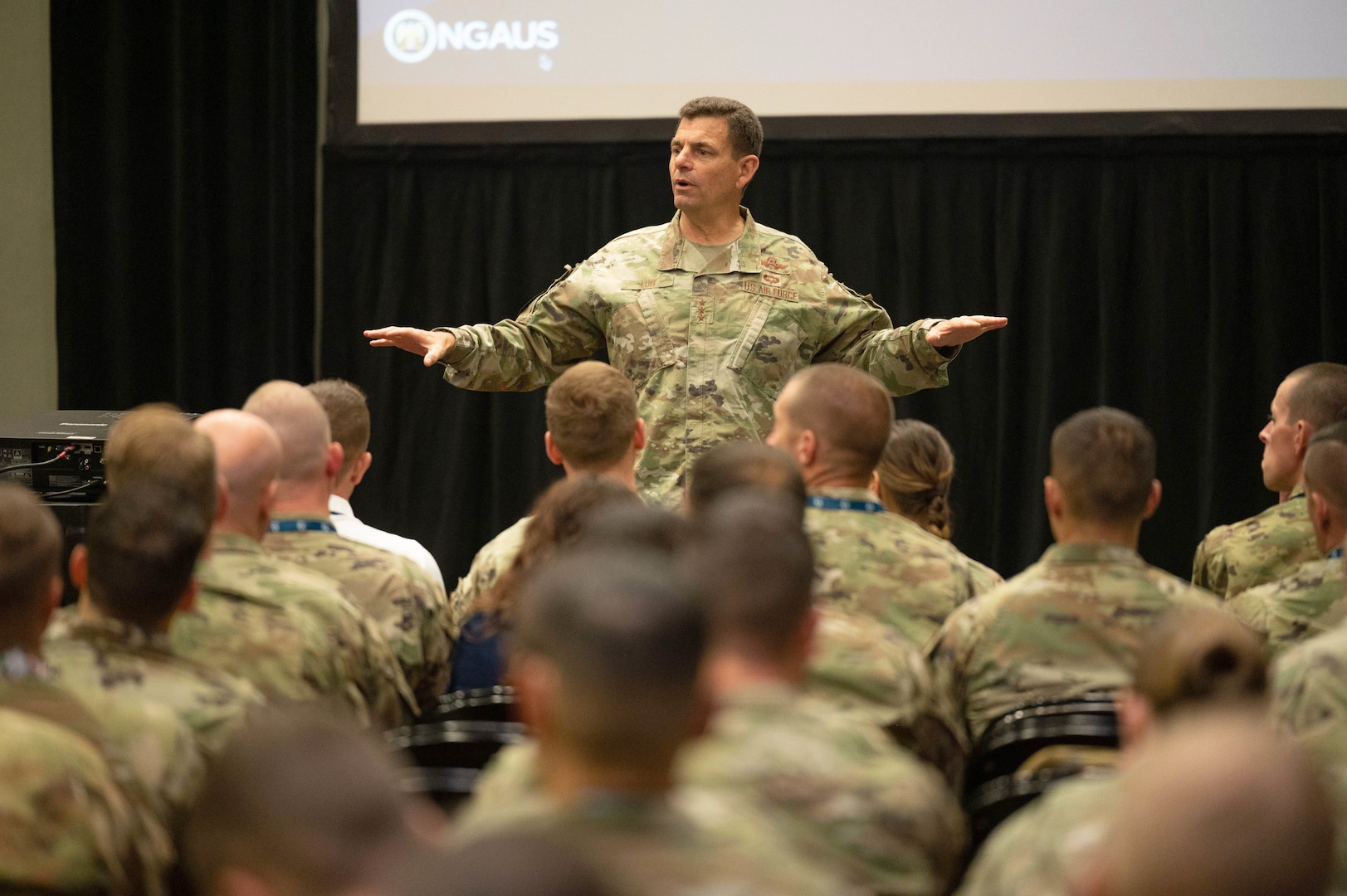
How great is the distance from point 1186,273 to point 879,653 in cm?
417

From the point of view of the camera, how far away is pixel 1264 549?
3426 mm

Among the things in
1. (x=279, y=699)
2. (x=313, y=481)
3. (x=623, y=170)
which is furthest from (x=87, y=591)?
(x=623, y=170)

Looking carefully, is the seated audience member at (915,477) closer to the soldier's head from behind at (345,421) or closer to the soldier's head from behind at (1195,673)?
the soldier's head from behind at (345,421)

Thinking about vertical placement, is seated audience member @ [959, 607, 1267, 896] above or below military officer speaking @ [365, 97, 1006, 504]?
below

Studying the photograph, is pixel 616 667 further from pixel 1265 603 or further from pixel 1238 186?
pixel 1238 186

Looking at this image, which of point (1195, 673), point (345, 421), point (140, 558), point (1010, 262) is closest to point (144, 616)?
point (140, 558)

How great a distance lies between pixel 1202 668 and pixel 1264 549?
199 cm

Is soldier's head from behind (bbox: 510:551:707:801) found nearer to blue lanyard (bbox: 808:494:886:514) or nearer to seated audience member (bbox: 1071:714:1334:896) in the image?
seated audience member (bbox: 1071:714:1334:896)

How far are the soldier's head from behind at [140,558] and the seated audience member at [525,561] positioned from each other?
2.15 ft

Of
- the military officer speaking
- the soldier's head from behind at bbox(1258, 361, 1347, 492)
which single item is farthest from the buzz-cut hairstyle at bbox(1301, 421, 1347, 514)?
the military officer speaking

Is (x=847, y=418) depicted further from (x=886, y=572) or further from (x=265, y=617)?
(x=265, y=617)

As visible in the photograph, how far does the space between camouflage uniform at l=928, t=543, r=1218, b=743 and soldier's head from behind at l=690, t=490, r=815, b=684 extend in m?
0.73

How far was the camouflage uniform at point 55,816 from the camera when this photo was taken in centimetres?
145

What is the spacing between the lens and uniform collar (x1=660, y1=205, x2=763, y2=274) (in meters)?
4.09
